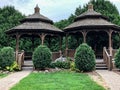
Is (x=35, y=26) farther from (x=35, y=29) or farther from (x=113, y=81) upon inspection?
(x=113, y=81)

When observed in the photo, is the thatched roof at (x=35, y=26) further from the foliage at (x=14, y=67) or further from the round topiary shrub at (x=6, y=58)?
the foliage at (x=14, y=67)

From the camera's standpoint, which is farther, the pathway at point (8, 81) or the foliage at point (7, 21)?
the foliage at point (7, 21)

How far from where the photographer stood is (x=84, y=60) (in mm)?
19984

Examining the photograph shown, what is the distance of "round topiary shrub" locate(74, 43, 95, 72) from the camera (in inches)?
782

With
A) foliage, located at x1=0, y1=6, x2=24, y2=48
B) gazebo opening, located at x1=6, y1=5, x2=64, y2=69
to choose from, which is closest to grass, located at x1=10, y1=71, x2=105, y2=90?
gazebo opening, located at x1=6, y1=5, x2=64, y2=69

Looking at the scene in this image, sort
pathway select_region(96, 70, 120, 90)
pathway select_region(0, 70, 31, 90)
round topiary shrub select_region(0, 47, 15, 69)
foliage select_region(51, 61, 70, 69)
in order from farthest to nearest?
1. foliage select_region(51, 61, 70, 69)
2. round topiary shrub select_region(0, 47, 15, 69)
3. pathway select_region(0, 70, 31, 90)
4. pathway select_region(96, 70, 120, 90)

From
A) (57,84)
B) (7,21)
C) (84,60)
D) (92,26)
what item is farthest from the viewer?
(7,21)

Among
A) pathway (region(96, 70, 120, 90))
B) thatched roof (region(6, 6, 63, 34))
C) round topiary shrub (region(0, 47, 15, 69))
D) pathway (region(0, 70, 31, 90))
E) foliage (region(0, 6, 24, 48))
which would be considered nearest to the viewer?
pathway (region(96, 70, 120, 90))

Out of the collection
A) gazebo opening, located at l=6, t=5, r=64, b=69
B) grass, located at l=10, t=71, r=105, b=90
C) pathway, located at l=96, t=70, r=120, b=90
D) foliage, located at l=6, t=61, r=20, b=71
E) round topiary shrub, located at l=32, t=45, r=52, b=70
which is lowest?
pathway, located at l=96, t=70, r=120, b=90

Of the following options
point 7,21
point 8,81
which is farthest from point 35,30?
point 7,21

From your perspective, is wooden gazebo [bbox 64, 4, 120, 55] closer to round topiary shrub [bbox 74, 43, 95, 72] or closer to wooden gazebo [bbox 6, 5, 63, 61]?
wooden gazebo [bbox 6, 5, 63, 61]

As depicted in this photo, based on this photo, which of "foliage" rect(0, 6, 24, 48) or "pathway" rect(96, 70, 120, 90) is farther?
"foliage" rect(0, 6, 24, 48)

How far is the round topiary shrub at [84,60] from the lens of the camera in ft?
65.2

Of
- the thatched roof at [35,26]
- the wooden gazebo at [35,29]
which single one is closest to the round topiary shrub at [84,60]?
the wooden gazebo at [35,29]
